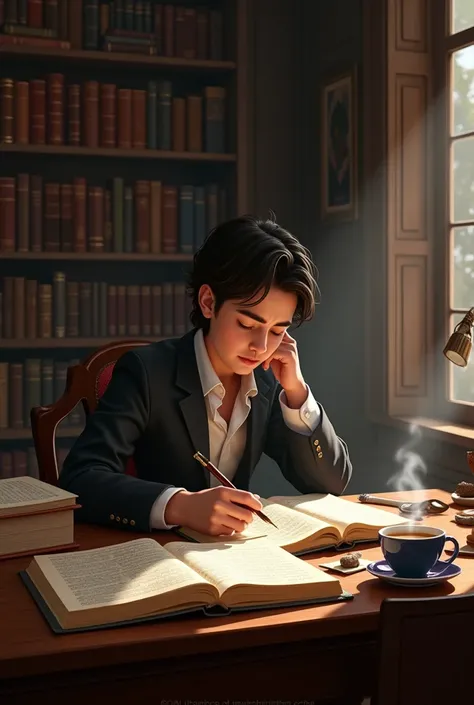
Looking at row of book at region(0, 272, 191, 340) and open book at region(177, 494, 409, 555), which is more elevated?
row of book at region(0, 272, 191, 340)

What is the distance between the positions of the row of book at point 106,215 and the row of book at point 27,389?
1.47ft

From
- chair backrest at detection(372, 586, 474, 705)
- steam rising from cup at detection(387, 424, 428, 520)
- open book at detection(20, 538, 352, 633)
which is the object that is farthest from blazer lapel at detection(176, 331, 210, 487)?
steam rising from cup at detection(387, 424, 428, 520)

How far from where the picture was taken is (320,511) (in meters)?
1.65

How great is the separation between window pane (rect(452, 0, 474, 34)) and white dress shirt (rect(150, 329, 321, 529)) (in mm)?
1712

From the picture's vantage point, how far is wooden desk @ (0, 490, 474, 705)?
105 centimetres

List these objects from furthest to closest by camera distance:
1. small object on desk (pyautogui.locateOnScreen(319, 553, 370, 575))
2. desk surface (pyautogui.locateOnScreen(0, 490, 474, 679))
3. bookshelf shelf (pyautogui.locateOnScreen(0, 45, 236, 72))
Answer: bookshelf shelf (pyautogui.locateOnScreen(0, 45, 236, 72)) → small object on desk (pyautogui.locateOnScreen(319, 553, 370, 575)) → desk surface (pyautogui.locateOnScreen(0, 490, 474, 679))

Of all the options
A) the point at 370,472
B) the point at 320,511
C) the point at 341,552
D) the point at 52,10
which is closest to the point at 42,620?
the point at 341,552

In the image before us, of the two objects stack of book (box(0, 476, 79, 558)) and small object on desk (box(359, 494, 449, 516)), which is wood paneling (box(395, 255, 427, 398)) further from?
stack of book (box(0, 476, 79, 558))

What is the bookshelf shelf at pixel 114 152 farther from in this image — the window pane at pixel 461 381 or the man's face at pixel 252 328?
the man's face at pixel 252 328

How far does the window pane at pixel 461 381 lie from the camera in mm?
3053

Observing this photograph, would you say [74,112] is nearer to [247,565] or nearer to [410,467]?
[410,467]

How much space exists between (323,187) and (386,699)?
3.03m

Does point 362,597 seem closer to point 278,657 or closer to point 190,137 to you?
point 278,657

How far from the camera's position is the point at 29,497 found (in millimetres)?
1497
